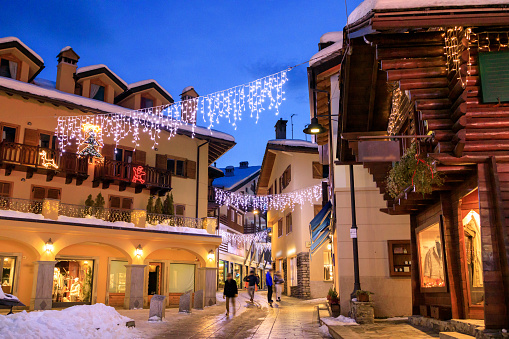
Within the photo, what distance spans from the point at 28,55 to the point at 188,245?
13172 mm

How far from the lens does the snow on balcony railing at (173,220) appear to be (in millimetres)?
25750

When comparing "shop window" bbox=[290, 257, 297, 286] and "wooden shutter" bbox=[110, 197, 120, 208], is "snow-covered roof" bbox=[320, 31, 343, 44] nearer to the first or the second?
"wooden shutter" bbox=[110, 197, 120, 208]

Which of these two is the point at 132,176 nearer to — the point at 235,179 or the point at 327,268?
the point at 327,268

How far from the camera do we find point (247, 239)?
51.0 metres

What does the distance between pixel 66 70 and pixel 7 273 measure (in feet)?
37.9

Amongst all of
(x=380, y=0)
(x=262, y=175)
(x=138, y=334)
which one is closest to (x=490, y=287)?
(x=380, y=0)

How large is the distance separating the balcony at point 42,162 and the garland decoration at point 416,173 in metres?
18.3

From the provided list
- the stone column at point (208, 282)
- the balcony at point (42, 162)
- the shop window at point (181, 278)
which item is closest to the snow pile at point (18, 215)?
the balcony at point (42, 162)

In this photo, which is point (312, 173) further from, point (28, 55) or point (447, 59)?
point (447, 59)

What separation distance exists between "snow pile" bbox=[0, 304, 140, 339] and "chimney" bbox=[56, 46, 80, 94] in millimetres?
17611

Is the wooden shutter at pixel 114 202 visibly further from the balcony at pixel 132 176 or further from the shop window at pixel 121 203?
the balcony at pixel 132 176

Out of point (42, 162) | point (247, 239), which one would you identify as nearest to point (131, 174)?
point (42, 162)

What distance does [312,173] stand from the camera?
32.0 m

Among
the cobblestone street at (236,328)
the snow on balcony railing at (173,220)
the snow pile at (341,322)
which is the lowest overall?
the cobblestone street at (236,328)
